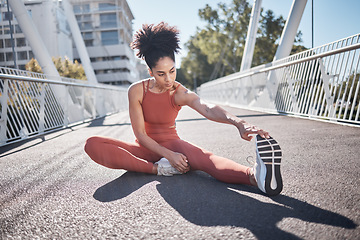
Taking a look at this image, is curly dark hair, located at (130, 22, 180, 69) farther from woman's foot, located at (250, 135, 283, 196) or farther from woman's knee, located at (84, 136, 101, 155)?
woman's foot, located at (250, 135, 283, 196)

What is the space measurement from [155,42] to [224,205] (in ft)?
4.74

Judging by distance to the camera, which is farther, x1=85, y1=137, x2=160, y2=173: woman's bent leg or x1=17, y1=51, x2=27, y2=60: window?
x1=17, y1=51, x2=27, y2=60: window

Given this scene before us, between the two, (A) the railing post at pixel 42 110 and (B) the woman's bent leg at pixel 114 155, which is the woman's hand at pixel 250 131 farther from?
(A) the railing post at pixel 42 110

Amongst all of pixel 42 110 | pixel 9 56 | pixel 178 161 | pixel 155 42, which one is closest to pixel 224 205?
pixel 178 161

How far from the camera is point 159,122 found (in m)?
2.56

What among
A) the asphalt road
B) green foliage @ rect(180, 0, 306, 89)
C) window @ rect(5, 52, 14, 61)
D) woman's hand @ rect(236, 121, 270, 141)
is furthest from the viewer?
green foliage @ rect(180, 0, 306, 89)

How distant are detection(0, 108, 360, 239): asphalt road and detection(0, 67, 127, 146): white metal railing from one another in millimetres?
2936

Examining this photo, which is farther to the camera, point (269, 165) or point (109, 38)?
point (109, 38)

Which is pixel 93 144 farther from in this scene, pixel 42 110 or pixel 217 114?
pixel 42 110

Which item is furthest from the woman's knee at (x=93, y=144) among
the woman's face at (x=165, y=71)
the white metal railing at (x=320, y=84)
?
the white metal railing at (x=320, y=84)

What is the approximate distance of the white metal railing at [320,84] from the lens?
16.6ft

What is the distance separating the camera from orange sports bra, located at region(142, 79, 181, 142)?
243cm

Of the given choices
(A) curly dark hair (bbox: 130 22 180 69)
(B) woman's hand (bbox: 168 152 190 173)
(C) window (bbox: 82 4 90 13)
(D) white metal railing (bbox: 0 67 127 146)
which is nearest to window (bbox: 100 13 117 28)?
(C) window (bbox: 82 4 90 13)

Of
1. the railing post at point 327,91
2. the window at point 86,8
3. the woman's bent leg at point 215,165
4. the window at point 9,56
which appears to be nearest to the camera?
the woman's bent leg at point 215,165
